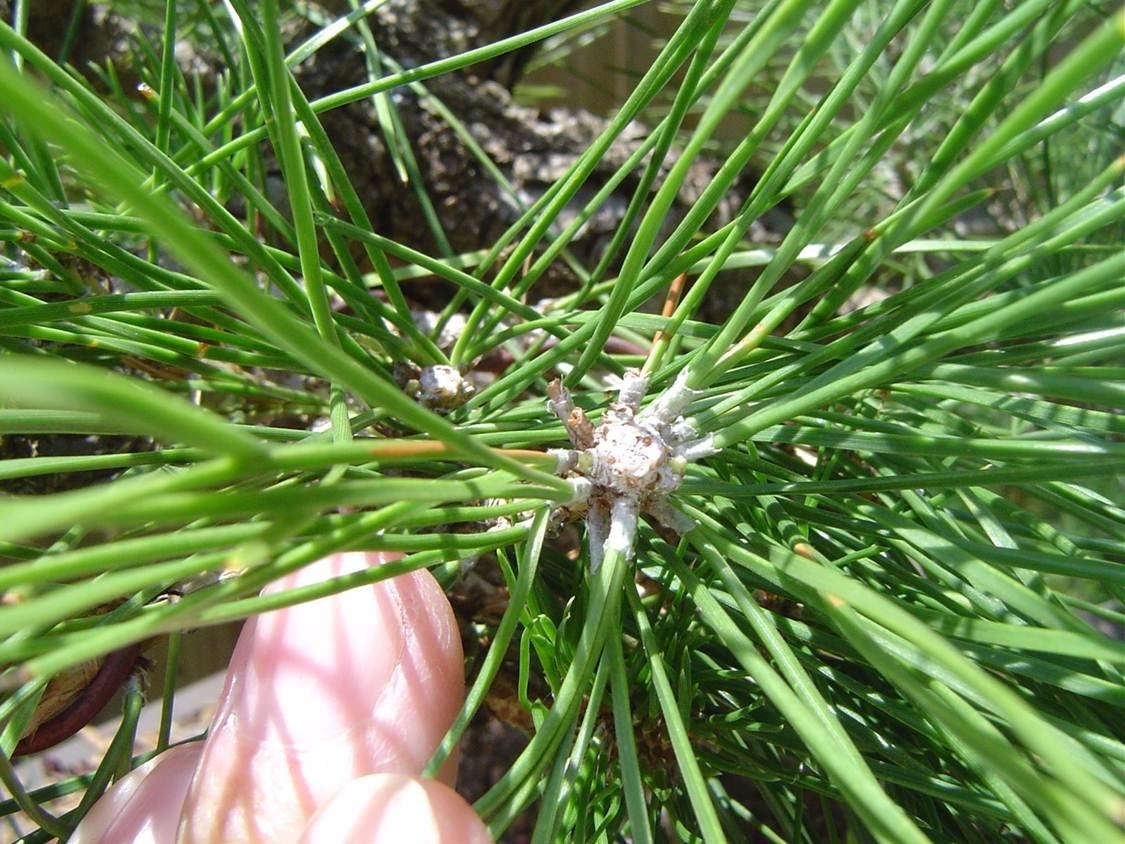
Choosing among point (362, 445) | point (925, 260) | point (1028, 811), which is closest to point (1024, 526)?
point (1028, 811)

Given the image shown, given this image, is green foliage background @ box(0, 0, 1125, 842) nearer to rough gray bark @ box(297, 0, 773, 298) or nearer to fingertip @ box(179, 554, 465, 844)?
fingertip @ box(179, 554, 465, 844)

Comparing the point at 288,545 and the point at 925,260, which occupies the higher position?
the point at 925,260

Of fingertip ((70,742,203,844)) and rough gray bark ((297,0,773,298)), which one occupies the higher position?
rough gray bark ((297,0,773,298))

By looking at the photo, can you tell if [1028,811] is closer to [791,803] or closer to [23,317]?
[791,803]

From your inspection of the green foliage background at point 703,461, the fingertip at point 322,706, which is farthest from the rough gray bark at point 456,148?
the fingertip at point 322,706

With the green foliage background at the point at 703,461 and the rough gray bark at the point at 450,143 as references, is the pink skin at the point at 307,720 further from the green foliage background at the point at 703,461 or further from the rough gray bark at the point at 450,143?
the rough gray bark at the point at 450,143

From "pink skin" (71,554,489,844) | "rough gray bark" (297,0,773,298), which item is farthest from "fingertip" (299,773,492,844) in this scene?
"rough gray bark" (297,0,773,298)
